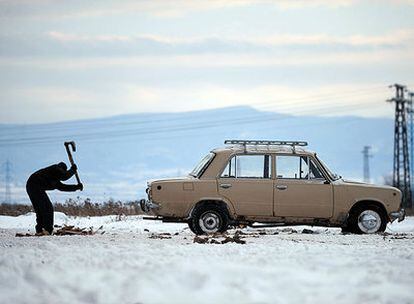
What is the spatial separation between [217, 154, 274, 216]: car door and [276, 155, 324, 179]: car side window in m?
0.29

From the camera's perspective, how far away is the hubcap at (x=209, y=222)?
59.8 feet

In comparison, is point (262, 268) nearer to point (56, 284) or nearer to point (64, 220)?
point (56, 284)

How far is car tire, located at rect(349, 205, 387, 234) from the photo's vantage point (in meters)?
18.8

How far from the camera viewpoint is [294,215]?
61.2 ft

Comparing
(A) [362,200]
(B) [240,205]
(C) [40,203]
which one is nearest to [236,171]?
(B) [240,205]

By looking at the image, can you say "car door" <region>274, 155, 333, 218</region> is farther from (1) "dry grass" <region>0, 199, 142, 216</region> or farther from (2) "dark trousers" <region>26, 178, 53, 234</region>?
(1) "dry grass" <region>0, 199, 142, 216</region>

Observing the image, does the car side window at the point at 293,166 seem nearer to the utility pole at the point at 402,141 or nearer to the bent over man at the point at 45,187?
the bent over man at the point at 45,187

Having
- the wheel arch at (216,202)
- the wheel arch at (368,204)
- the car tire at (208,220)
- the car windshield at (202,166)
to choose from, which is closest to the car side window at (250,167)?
the car windshield at (202,166)

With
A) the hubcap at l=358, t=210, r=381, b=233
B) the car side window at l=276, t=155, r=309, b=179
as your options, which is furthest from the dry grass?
the hubcap at l=358, t=210, r=381, b=233

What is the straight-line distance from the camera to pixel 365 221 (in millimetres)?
18875

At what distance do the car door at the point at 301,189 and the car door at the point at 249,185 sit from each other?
0.58 feet

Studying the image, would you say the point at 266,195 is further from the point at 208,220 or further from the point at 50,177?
the point at 50,177

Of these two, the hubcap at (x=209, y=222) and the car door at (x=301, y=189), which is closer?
the hubcap at (x=209, y=222)

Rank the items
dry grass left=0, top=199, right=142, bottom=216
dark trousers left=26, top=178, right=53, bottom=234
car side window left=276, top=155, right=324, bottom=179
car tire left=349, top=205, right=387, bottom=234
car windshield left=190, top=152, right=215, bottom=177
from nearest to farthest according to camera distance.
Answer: dark trousers left=26, top=178, right=53, bottom=234
car windshield left=190, top=152, right=215, bottom=177
car side window left=276, top=155, right=324, bottom=179
car tire left=349, top=205, right=387, bottom=234
dry grass left=0, top=199, right=142, bottom=216
